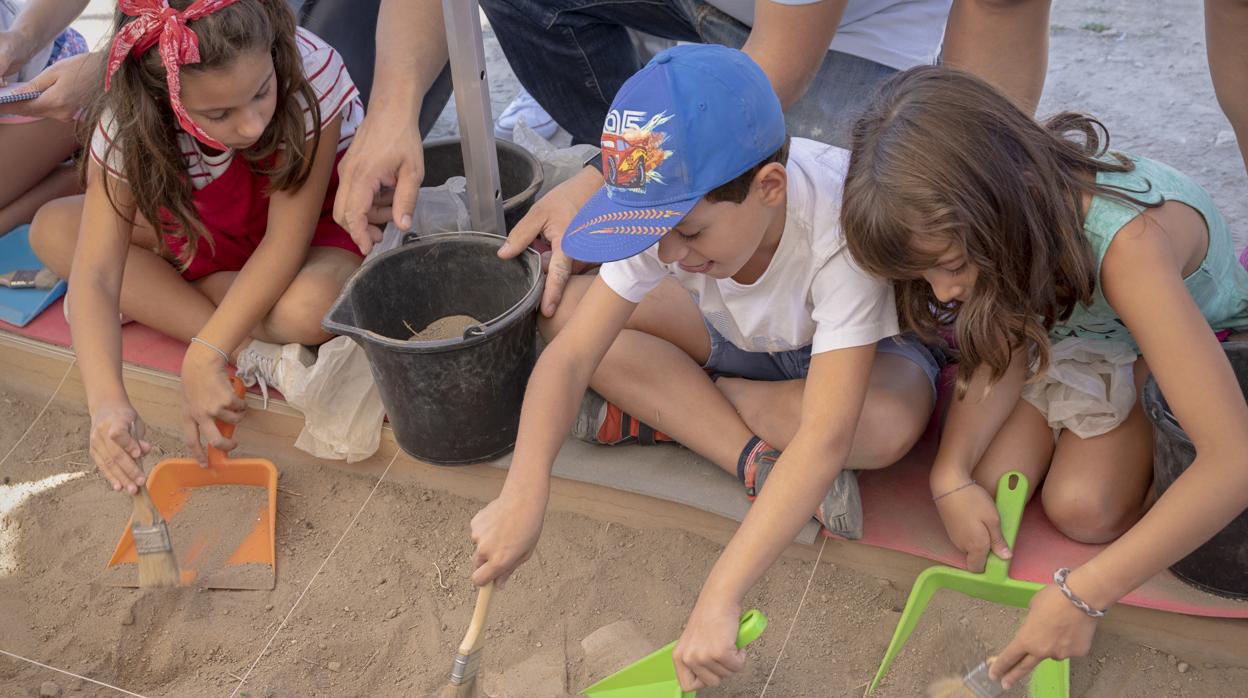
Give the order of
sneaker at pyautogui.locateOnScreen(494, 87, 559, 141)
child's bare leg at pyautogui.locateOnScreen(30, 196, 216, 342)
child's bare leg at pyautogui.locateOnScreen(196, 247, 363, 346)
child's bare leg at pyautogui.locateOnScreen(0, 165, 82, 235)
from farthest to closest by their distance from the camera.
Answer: sneaker at pyautogui.locateOnScreen(494, 87, 559, 141) < child's bare leg at pyautogui.locateOnScreen(0, 165, 82, 235) < child's bare leg at pyautogui.locateOnScreen(30, 196, 216, 342) < child's bare leg at pyautogui.locateOnScreen(196, 247, 363, 346)

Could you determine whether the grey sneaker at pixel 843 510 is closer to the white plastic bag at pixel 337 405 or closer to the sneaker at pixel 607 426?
the sneaker at pixel 607 426

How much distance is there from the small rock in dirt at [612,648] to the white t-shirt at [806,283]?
472 mm

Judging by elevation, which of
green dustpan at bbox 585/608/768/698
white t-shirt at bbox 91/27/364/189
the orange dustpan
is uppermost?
white t-shirt at bbox 91/27/364/189

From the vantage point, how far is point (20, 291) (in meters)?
2.24

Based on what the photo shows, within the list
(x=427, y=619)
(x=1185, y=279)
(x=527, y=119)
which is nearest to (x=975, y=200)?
(x=1185, y=279)

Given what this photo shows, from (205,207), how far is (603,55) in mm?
903

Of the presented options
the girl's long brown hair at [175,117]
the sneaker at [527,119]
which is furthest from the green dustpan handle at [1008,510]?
the sneaker at [527,119]

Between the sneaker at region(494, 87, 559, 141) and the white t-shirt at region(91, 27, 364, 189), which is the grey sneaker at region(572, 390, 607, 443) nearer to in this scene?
the white t-shirt at region(91, 27, 364, 189)

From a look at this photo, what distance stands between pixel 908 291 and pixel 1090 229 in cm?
23

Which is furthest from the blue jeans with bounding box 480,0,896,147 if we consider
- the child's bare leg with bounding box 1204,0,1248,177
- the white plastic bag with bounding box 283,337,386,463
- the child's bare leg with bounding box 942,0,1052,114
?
the white plastic bag with bounding box 283,337,386,463

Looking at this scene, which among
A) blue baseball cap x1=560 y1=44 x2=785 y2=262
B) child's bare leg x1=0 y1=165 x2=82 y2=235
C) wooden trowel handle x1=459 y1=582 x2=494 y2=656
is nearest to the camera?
blue baseball cap x1=560 y1=44 x2=785 y2=262

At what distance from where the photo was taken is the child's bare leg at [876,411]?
1.58 metres

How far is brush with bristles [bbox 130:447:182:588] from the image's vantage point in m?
1.70

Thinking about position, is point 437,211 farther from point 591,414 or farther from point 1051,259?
point 1051,259
